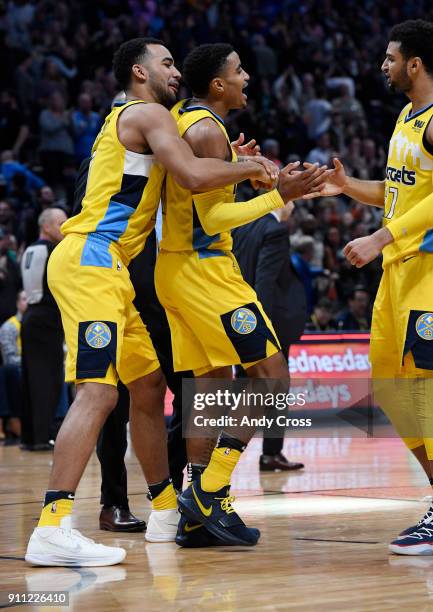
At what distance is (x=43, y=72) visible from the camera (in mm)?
15383

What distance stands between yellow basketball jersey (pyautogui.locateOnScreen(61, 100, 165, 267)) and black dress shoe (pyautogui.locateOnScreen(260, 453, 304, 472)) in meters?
3.47

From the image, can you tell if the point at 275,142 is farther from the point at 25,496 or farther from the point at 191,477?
the point at 191,477

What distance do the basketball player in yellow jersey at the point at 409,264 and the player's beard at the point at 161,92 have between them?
95cm

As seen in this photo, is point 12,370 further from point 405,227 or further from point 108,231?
point 405,227

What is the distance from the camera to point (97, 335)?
4477 millimetres

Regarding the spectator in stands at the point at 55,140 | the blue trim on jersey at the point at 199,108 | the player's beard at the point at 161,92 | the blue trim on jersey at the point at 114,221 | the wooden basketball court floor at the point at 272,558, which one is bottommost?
the wooden basketball court floor at the point at 272,558

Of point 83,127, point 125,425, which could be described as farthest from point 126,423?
point 83,127

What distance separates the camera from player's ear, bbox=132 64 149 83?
489 cm

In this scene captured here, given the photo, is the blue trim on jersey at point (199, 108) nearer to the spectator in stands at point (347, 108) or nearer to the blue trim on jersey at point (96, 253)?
the blue trim on jersey at point (96, 253)

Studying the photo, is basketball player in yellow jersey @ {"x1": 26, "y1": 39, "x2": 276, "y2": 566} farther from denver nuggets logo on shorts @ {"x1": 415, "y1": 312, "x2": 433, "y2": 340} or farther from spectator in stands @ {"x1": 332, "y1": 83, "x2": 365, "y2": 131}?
spectator in stands @ {"x1": 332, "y1": 83, "x2": 365, "y2": 131}

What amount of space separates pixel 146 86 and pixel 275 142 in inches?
469

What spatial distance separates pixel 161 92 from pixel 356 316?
8.25m

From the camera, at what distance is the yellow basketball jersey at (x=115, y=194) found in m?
4.71

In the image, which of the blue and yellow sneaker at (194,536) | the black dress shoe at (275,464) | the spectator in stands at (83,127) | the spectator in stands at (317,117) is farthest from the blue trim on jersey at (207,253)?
the spectator in stands at (317,117)
